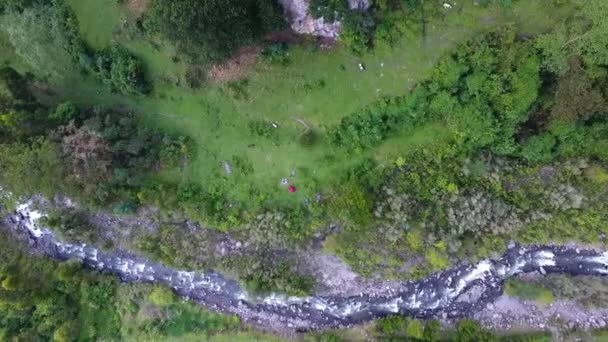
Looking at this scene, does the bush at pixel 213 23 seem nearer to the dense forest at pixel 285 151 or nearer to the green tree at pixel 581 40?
the dense forest at pixel 285 151

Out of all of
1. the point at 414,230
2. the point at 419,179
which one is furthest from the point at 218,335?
the point at 419,179

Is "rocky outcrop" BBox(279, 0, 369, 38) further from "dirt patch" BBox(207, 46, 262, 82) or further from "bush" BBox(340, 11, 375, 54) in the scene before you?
"dirt patch" BBox(207, 46, 262, 82)

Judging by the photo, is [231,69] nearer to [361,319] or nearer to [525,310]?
[361,319]

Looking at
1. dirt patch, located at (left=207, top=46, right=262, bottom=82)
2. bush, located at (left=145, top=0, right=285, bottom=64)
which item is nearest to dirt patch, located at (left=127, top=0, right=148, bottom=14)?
bush, located at (left=145, top=0, right=285, bottom=64)

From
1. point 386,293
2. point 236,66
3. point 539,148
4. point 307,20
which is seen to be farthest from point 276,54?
point 386,293

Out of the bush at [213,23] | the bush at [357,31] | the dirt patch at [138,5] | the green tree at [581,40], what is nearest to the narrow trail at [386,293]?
the green tree at [581,40]
